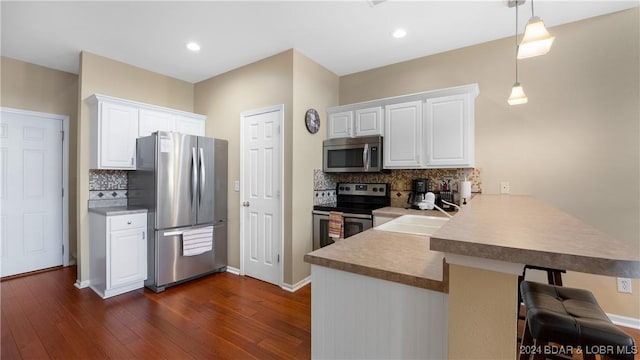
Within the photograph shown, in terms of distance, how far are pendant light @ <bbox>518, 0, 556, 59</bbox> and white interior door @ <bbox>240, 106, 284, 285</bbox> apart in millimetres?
2209

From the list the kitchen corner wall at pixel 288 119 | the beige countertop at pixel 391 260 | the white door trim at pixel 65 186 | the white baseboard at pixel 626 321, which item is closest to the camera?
the beige countertop at pixel 391 260

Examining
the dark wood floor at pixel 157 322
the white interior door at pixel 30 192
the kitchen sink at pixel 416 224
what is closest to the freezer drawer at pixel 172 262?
the dark wood floor at pixel 157 322

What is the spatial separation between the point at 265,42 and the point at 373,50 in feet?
3.95

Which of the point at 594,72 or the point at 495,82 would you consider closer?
the point at 594,72

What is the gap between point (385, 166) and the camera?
10.3ft

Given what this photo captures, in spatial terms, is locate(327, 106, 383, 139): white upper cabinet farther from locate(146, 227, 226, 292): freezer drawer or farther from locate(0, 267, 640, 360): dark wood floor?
locate(146, 227, 226, 292): freezer drawer

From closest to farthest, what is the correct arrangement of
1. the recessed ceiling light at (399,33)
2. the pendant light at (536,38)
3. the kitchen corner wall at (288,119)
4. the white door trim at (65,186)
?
the pendant light at (536,38) < the recessed ceiling light at (399,33) < the kitchen corner wall at (288,119) < the white door trim at (65,186)

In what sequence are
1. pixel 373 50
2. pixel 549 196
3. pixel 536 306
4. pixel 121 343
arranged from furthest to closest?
pixel 373 50 → pixel 549 196 → pixel 121 343 → pixel 536 306

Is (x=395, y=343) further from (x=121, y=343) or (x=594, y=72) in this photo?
(x=594, y=72)

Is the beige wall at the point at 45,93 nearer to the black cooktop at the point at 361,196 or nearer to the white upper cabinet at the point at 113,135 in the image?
the white upper cabinet at the point at 113,135

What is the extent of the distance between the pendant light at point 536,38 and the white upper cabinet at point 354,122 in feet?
Answer: 5.80

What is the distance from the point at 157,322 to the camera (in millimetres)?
2238

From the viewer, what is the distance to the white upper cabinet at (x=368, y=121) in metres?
3.16

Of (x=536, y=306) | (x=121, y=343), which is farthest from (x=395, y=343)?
(x=121, y=343)
